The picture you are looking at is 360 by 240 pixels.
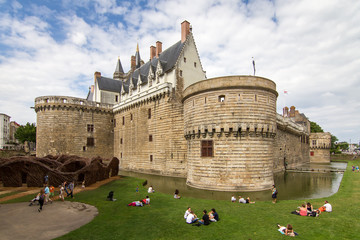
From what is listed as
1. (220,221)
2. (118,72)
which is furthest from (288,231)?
(118,72)

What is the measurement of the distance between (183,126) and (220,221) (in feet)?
60.6

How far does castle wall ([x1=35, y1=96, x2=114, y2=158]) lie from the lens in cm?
3972

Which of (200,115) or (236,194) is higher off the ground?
(200,115)

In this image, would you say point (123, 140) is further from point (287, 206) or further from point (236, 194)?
point (287, 206)

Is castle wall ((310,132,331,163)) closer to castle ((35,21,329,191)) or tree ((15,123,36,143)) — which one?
castle ((35,21,329,191))

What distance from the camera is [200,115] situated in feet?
75.4

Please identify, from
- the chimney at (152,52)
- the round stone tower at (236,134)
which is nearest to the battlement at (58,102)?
the chimney at (152,52)

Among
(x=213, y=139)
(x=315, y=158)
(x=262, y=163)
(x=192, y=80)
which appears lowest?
(x=315, y=158)

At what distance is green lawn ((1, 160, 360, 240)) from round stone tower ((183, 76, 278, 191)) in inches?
209

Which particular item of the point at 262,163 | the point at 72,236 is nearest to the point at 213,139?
the point at 262,163

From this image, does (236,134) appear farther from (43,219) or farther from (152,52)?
(152,52)

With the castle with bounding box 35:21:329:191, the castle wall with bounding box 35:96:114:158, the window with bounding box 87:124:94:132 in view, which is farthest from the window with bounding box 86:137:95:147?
the window with bounding box 87:124:94:132

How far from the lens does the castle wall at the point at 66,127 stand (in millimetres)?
39719

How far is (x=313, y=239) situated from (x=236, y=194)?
10.2 metres
